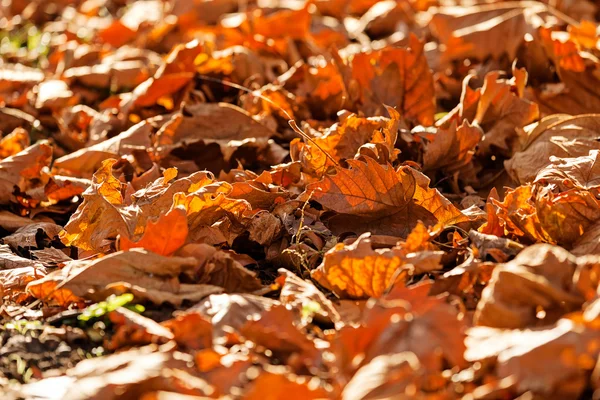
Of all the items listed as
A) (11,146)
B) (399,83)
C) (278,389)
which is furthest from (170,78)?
(278,389)

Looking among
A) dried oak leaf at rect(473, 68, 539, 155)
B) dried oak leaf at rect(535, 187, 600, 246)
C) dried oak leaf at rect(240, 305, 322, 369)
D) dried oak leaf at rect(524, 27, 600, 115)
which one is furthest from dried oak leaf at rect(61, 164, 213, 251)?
dried oak leaf at rect(524, 27, 600, 115)

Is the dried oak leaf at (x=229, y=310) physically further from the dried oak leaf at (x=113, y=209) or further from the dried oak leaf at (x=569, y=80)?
the dried oak leaf at (x=569, y=80)

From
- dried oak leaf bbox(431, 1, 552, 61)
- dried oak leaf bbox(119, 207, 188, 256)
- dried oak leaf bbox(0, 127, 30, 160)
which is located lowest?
dried oak leaf bbox(431, 1, 552, 61)

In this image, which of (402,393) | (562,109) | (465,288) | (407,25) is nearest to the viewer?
(402,393)

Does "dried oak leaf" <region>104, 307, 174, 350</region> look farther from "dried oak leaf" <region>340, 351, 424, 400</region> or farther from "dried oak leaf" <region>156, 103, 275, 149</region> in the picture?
"dried oak leaf" <region>156, 103, 275, 149</region>

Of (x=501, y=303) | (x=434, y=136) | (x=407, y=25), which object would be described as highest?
(x=501, y=303)

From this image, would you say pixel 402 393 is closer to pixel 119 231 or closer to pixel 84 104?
pixel 119 231

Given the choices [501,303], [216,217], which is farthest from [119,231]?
[501,303]

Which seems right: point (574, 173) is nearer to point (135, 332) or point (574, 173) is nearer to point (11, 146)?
point (135, 332)
